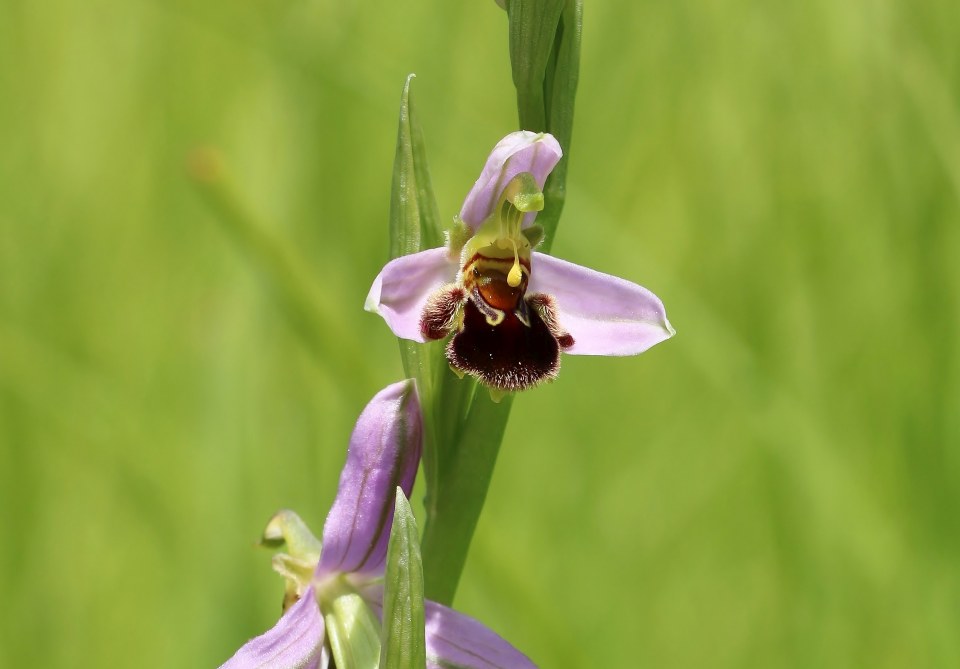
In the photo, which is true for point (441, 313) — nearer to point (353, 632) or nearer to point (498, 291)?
point (498, 291)

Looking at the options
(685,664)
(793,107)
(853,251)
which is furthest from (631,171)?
(685,664)

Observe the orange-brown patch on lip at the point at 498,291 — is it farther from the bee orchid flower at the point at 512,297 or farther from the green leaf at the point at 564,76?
the green leaf at the point at 564,76

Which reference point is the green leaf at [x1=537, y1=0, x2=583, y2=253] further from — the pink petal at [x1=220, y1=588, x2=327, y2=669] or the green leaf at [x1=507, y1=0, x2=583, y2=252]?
the pink petal at [x1=220, y1=588, x2=327, y2=669]

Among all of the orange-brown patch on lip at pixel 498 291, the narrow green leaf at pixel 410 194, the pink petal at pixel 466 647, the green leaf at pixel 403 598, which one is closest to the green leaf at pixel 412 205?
the narrow green leaf at pixel 410 194

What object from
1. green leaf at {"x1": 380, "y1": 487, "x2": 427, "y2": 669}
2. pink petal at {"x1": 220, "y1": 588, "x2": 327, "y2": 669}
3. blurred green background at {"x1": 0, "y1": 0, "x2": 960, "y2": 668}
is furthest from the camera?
blurred green background at {"x1": 0, "y1": 0, "x2": 960, "y2": 668}

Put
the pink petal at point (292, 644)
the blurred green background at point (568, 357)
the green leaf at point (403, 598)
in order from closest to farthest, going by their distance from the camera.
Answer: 1. the green leaf at point (403, 598)
2. the pink petal at point (292, 644)
3. the blurred green background at point (568, 357)

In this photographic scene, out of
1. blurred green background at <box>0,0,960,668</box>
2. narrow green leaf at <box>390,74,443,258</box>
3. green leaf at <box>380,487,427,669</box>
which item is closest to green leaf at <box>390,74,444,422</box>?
narrow green leaf at <box>390,74,443,258</box>
